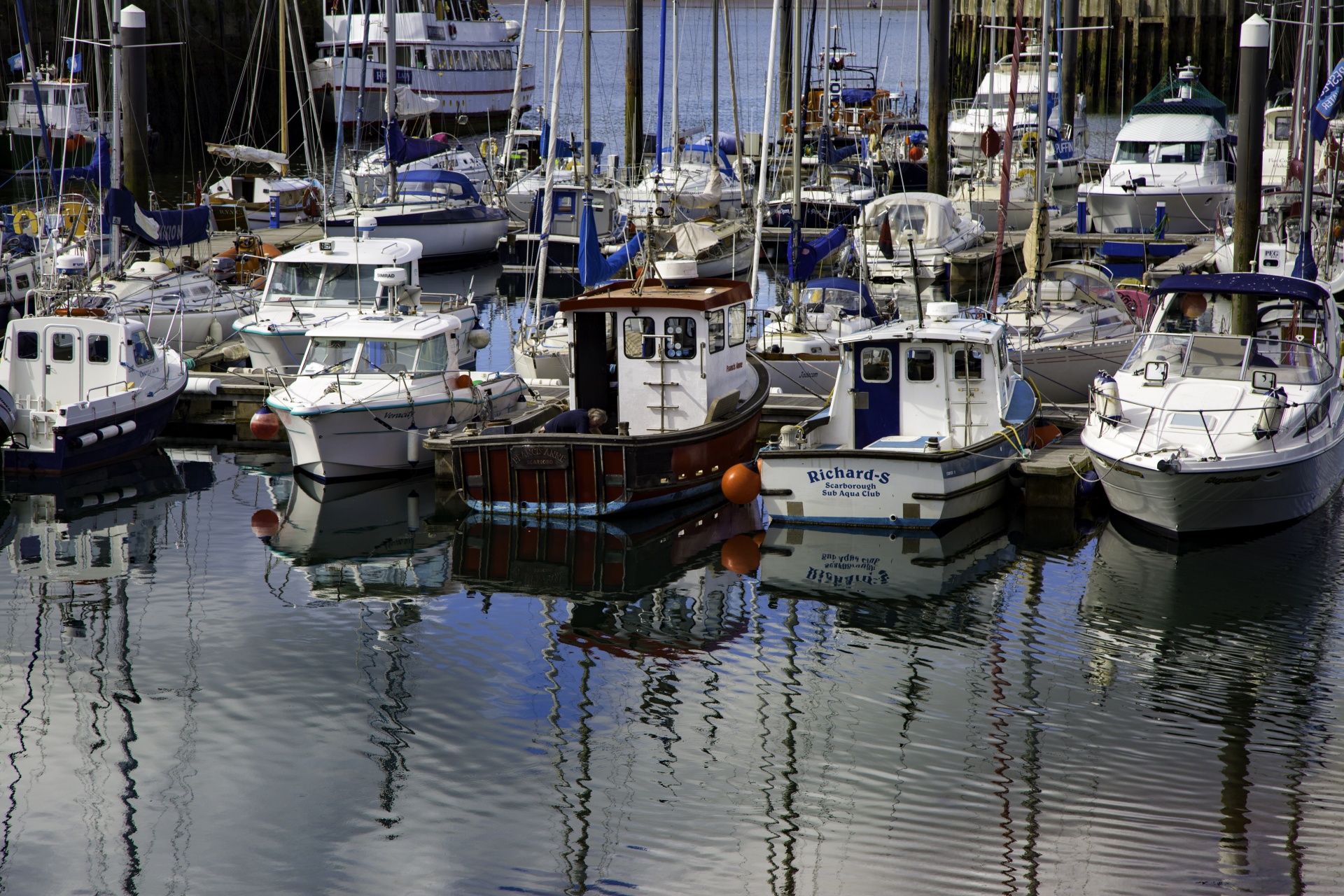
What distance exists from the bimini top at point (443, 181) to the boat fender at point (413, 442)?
17.6 metres

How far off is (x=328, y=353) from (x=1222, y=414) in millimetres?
11633

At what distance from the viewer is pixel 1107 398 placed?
16469 mm

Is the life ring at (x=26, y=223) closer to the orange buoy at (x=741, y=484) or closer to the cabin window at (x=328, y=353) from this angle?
the cabin window at (x=328, y=353)

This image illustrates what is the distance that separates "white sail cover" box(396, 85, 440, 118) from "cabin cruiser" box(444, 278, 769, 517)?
4533cm

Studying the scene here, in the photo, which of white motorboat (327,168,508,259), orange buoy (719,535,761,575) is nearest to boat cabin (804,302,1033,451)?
orange buoy (719,535,761,575)

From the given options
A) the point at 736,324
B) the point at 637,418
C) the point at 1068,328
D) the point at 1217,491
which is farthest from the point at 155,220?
the point at 1217,491

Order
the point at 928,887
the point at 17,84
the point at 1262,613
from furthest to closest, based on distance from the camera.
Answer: the point at 17,84 → the point at 1262,613 → the point at 928,887

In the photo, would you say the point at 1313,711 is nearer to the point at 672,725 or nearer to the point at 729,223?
the point at 672,725

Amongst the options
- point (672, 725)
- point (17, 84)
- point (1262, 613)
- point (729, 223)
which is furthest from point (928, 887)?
point (17, 84)

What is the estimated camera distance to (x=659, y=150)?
112 ft

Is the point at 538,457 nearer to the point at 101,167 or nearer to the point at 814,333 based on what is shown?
the point at 814,333

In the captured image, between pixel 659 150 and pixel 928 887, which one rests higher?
pixel 659 150

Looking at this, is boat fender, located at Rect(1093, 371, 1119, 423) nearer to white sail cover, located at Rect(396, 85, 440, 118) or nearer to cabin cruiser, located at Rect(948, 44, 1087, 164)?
cabin cruiser, located at Rect(948, 44, 1087, 164)

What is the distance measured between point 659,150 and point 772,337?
44.4ft
